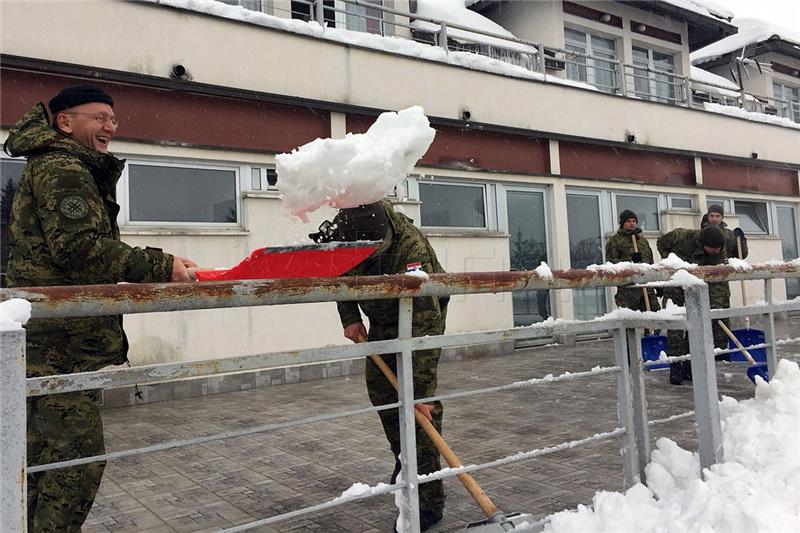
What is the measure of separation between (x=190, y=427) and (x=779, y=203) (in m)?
14.9

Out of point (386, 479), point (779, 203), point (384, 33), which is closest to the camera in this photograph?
point (386, 479)

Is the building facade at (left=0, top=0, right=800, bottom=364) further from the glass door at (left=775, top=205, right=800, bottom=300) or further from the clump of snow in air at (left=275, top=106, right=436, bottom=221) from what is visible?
the clump of snow in air at (left=275, top=106, right=436, bottom=221)

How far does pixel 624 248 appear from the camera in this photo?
6836 millimetres

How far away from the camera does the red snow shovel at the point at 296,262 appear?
6.95ft

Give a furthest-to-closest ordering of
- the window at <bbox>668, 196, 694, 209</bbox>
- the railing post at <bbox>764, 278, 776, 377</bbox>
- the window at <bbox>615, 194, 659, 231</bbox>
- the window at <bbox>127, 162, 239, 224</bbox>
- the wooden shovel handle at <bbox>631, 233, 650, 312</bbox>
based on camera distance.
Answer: the window at <bbox>668, 196, 694, 209</bbox>, the window at <bbox>615, 194, 659, 231</bbox>, the window at <bbox>127, 162, 239, 224</bbox>, the wooden shovel handle at <bbox>631, 233, 650, 312</bbox>, the railing post at <bbox>764, 278, 776, 377</bbox>

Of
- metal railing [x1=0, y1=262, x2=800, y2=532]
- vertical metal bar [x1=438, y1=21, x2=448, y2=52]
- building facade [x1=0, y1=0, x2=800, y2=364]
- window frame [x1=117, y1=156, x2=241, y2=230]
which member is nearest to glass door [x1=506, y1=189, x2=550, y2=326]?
building facade [x1=0, y1=0, x2=800, y2=364]

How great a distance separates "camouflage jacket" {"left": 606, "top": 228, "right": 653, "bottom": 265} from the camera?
6812 millimetres

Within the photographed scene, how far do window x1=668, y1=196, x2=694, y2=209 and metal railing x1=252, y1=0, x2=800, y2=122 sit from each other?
1.98 m

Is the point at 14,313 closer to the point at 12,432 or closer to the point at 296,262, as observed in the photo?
the point at 12,432

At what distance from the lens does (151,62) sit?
21.4ft

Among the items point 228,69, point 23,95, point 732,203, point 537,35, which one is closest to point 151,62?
point 228,69

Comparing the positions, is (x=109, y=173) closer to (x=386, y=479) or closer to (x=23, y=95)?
(x=386, y=479)

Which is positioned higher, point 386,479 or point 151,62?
point 151,62

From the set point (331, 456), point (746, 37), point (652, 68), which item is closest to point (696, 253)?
point (331, 456)
